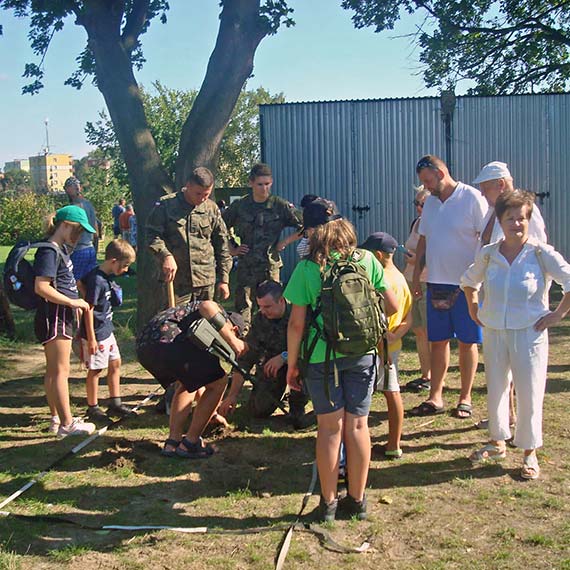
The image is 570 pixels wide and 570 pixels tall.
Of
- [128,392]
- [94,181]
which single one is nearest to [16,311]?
[128,392]

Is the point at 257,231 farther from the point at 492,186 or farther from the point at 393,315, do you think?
the point at 393,315

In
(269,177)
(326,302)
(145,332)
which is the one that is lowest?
(145,332)

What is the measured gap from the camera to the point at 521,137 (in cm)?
1349

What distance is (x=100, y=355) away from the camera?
229 inches

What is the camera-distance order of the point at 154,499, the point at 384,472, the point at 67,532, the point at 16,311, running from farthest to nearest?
the point at 16,311 < the point at 384,472 < the point at 154,499 < the point at 67,532

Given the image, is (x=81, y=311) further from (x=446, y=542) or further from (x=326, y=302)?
(x=446, y=542)

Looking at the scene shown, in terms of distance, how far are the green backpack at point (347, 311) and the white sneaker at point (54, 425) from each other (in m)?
2.82

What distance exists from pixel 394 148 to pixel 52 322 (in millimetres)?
9361

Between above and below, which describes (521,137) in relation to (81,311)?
above

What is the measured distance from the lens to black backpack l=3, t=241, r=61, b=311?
5168 millimetres

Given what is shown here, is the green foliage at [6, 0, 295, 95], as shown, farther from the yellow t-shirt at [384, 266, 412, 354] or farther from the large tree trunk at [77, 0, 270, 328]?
the yellow t-shirt at [384, 266, 412, 354]

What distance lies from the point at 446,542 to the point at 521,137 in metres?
11.2

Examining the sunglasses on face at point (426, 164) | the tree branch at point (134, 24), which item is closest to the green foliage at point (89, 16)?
the tree branch at point (134, 24)

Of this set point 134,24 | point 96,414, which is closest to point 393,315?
point 96,414
